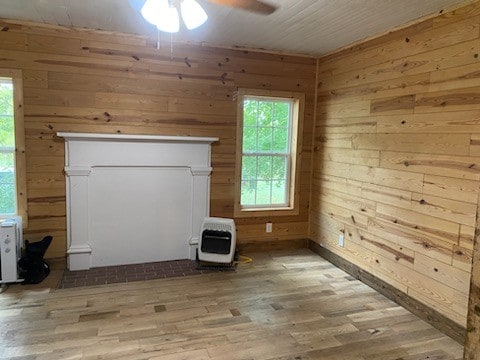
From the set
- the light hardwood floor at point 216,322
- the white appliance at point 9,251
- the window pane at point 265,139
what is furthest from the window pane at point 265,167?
the white appliance at point 9,251

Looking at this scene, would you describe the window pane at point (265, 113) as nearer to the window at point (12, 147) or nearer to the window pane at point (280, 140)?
the window pane at point (280, 140)

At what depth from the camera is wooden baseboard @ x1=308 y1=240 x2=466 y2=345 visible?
8.48 feet

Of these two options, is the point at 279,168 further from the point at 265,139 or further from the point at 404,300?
the point at 404,300

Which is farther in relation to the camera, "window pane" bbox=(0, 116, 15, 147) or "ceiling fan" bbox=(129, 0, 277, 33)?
"window pane" bbox=(0, 116, 15, 147)

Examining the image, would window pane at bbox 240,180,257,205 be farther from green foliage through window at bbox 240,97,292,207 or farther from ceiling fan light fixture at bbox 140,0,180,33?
ceiling fan light fixture at bbox 140,0,180,33

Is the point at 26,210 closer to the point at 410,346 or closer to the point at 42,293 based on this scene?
the point at 42,293

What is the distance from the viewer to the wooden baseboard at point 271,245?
14.0 feet

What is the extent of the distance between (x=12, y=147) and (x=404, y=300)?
390 cm

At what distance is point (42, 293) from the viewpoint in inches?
Answer: 120

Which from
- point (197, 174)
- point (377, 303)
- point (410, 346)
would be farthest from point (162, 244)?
point (410, 346)

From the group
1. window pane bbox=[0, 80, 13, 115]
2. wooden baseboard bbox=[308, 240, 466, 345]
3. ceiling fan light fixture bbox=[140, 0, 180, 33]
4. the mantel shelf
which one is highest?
ceiling fan light fixture bbox=[140, 0, 180, 33]

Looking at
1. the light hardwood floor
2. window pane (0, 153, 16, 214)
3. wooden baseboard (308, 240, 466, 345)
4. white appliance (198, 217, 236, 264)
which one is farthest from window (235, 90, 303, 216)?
window pane (0, 153, 16, 214)

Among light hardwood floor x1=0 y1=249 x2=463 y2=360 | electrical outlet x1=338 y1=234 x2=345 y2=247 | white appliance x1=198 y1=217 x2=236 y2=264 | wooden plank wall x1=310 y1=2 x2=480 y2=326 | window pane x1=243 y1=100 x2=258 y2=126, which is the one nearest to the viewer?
light hardwood floor x1=0 y1=249 x2=463 y2=360

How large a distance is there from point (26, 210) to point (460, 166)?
3.84 metres
